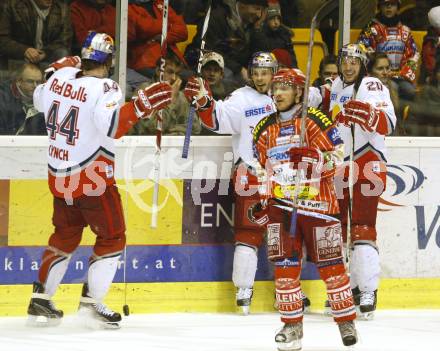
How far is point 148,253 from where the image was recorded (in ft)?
26.1

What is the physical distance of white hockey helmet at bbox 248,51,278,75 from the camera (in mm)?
7953

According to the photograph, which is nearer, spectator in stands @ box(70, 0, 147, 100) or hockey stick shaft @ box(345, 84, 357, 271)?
spectator in stands @ box(70, 0, 147, 100)

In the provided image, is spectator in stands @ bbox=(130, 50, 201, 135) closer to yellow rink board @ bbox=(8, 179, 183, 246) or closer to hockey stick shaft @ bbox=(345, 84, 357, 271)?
yellow rink board @ bbox=(8, 179, 183, 246)

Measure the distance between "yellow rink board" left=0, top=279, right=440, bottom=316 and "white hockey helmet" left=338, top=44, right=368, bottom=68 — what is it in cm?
142

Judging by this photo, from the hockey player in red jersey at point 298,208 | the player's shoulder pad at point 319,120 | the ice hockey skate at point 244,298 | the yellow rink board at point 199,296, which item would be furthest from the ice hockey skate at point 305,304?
the player's shoulder pad at point 319,120

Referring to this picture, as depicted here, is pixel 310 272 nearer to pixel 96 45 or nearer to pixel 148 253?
pixel 148 253

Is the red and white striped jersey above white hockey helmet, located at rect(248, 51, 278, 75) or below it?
below

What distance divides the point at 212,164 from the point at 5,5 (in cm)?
156

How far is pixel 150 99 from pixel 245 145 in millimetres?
1074

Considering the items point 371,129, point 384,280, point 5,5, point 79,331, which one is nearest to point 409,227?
point 384,280

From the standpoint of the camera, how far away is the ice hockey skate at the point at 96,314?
7312mm

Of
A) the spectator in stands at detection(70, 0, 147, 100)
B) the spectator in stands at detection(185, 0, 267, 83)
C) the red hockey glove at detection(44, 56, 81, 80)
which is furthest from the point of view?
the spectator in stands at detection(185, 0, 267, 83)

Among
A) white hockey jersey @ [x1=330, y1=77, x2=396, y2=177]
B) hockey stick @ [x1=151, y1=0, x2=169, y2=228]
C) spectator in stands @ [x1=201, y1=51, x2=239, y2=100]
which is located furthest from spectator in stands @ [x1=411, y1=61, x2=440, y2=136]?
hockey stick @ [x1=151, y1=0, x2=169, y2=228]

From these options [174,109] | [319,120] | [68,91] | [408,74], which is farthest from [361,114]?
[68,91]
